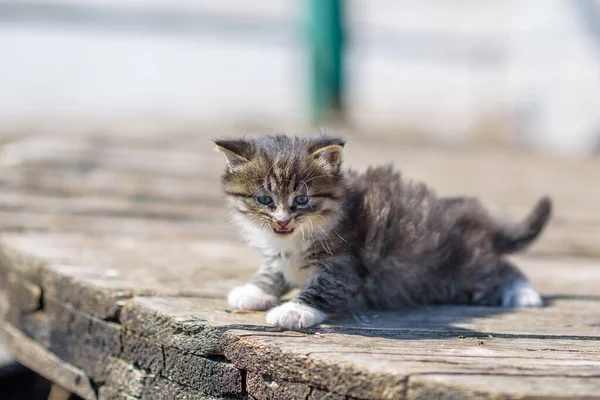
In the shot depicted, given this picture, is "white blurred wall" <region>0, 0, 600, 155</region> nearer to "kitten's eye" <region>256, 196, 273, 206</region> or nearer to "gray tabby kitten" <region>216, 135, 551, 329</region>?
"gray tabby kitten" <region>216, 135, 551, 329</region>

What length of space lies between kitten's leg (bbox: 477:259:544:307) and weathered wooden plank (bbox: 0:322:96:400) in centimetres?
142

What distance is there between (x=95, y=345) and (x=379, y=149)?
3.90 meters

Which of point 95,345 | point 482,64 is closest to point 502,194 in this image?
point 95,345

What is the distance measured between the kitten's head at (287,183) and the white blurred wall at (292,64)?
549 cm

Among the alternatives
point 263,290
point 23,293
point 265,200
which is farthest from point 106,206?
point 265,200

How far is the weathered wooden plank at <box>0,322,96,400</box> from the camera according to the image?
302 cm

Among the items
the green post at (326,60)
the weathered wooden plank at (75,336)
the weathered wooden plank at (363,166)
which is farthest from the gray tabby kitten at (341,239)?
the green post at (326,60)

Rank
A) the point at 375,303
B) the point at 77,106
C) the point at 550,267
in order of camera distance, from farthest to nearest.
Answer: the point at 77,106 → the point at 550,267 → the point at 375,303

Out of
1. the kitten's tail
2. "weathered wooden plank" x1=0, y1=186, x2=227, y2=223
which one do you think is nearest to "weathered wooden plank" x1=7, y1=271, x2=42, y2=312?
"weathered wooden plank" x1=0, y1=186, x2=227, y2=223

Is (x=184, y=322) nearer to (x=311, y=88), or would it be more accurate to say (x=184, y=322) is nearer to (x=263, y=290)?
(x=263, y=290)

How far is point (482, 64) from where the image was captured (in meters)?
10.4

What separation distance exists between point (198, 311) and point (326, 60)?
508 cm

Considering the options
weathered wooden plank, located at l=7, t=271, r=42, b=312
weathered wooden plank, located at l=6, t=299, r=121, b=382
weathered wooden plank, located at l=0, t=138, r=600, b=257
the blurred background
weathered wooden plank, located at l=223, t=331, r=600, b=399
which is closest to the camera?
weathered wooden plank, located at l=223, t=331, r=600, b=399

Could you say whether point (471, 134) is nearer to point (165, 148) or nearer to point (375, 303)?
point (165, 148)
